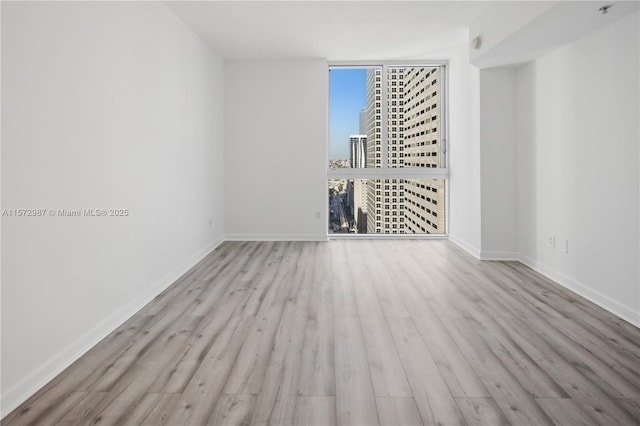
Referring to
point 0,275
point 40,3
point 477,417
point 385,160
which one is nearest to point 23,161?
point 0,275

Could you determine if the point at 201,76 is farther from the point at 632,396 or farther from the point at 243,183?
the point at 632,396

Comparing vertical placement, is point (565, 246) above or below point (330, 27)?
below

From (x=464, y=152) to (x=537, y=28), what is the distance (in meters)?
2.23

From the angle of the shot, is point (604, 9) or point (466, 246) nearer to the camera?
point (604, 9)

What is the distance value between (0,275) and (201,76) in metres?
3.69

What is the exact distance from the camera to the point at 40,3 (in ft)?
6.59

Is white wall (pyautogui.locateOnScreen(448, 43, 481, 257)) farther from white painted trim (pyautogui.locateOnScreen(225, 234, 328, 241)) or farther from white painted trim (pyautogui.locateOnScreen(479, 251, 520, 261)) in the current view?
white painted trim (pyautogui.locateOnScreen(225, 234, 328, 241))

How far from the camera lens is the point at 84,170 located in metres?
2.38

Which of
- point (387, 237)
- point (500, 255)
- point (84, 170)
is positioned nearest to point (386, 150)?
point (387, 237)

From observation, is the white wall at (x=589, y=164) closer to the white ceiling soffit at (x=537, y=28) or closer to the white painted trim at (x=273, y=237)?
the white ceiling soffit at (x=537, y=28)

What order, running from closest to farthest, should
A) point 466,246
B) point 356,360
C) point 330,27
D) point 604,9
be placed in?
1. point 356,360
2. point 604,9
3. point 330,27
4. point 466,246

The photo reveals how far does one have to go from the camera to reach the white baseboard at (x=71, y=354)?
174 cm

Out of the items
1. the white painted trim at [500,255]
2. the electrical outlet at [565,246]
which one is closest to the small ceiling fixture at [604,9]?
the electrical outlet at [565,246]

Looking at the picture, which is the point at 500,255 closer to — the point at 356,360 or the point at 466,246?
the point at 466,246
